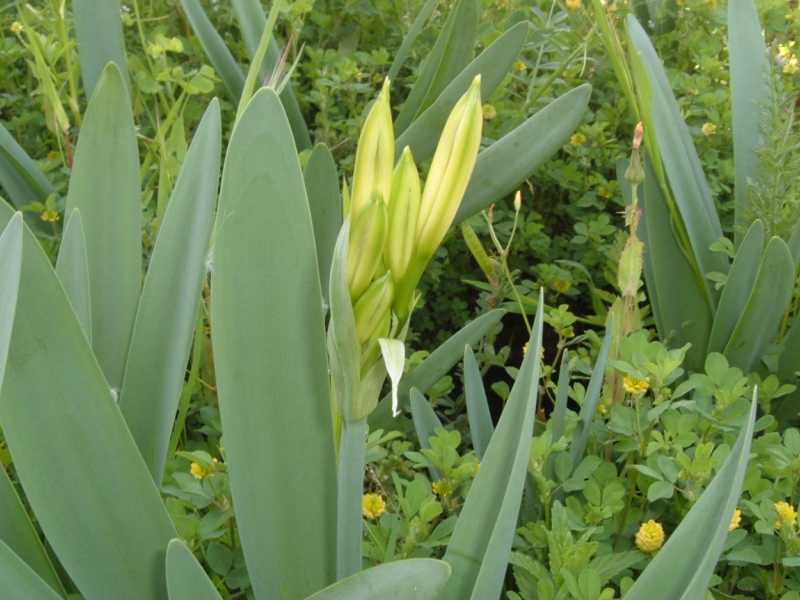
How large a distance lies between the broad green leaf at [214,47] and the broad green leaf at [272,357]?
0.88 meters

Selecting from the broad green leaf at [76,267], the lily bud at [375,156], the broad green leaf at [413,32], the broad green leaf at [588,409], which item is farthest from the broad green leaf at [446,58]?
the lily bud at [375,156]

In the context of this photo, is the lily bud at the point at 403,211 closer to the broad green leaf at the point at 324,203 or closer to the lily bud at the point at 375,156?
the lily bud at the point at 375,156

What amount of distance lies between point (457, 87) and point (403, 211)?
0.72 metres

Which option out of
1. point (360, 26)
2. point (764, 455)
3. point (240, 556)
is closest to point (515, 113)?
point (360, 26)

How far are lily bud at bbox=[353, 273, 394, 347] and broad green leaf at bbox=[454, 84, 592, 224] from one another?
63cm

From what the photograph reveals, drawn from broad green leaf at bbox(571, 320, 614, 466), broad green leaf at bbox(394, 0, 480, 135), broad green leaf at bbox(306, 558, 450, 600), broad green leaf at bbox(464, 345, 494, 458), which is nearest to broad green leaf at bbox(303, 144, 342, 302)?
broad green leaf at bbox(464, 345, 494, 458)

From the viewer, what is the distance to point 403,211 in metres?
0.60

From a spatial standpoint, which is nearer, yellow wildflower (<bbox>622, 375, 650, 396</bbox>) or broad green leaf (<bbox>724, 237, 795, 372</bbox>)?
yellow wildflower (<bbox>622, 375, 650, 396</bbox>)

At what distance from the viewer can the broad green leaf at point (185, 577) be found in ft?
2.01

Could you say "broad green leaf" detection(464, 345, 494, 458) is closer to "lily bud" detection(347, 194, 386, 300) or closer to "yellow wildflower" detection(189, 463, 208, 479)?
"yellow wildflower" detection(189, 463, 208, 479)

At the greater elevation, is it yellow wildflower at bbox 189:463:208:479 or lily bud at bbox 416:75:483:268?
lily bud at bbox 416:75:483:268

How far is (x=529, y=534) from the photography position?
872 millimetres

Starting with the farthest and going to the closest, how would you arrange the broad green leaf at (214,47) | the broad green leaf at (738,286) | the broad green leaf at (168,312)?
the broad green leaf at (214,47)
the broad green leaf at (738,286)
the broad green leaf at (168,312)

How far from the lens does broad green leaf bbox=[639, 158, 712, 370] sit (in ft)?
4.18
